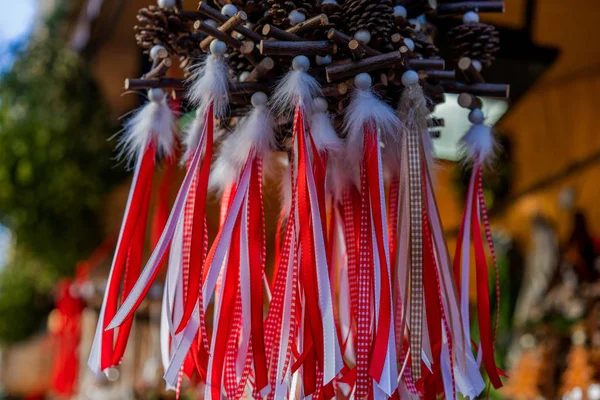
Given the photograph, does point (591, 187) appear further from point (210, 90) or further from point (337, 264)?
point (210, 90)

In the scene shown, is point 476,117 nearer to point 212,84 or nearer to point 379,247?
point 379,247

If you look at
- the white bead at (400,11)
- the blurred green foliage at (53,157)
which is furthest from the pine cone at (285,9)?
Answer: the blurred green foliage at (53,157)

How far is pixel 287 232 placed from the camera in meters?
0.73

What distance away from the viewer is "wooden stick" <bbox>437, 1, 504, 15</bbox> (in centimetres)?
87

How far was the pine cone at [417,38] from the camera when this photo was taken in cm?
77

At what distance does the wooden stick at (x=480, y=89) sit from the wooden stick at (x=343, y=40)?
0.15 meters

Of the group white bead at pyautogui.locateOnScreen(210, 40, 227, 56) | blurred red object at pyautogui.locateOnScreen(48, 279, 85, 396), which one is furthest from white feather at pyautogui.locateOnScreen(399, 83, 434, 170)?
blurred red object at pyautogui.locateOnScreen(48, 279, 85, 396)

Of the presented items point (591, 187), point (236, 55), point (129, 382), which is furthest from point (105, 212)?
point (236, 55)

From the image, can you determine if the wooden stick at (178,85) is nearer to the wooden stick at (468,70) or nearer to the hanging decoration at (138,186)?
the hanging decoration at (138,186)

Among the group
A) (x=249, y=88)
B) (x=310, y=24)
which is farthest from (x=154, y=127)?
(x=310, y=24)

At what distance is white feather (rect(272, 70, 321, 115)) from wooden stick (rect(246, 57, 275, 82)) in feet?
0.08

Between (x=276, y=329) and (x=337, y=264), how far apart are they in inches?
9.8

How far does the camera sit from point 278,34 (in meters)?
0.70

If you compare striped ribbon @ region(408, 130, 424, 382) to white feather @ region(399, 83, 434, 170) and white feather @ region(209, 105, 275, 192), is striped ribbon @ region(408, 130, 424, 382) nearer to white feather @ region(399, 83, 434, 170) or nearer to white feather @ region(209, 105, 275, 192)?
white feather @ region(399, 83, 434, 170)
